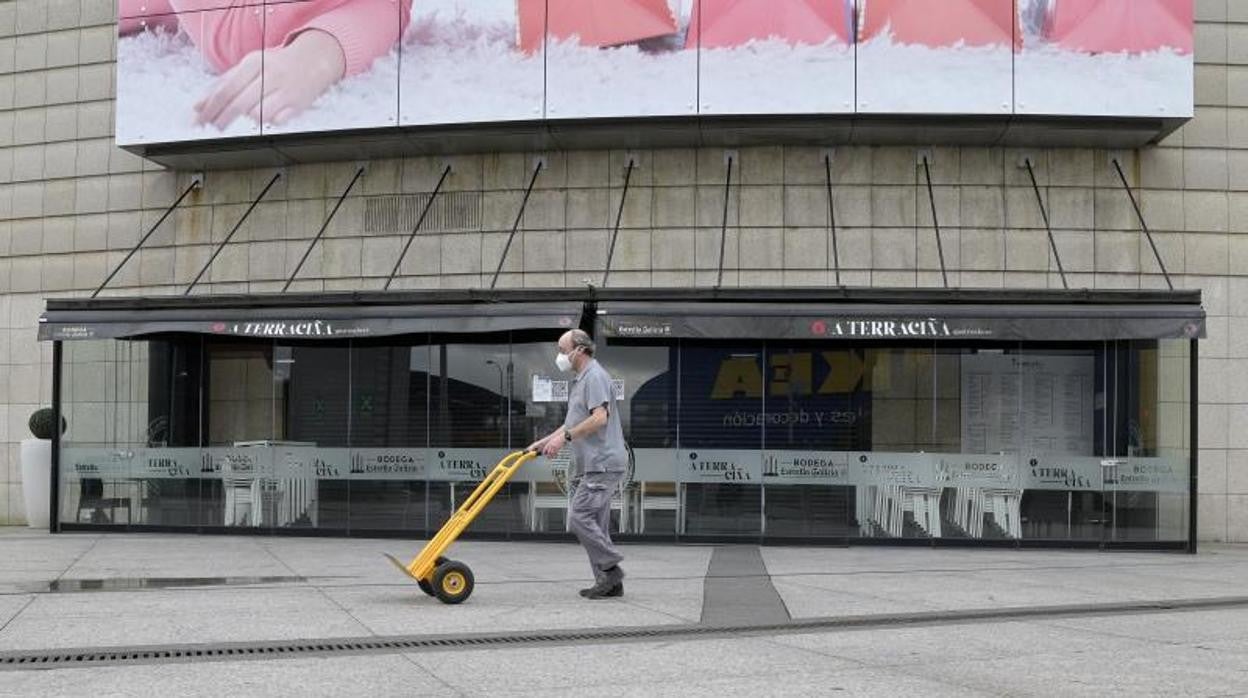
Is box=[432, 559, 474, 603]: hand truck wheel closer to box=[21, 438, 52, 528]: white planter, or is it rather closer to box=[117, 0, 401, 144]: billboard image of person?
box=[117, 0, 401, 144]: billboard image of person

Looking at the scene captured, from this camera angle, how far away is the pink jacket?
16500mm

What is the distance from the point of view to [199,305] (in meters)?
15.6

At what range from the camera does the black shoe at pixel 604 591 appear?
9398mm

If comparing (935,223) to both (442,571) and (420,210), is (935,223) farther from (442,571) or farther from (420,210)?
(442,571)

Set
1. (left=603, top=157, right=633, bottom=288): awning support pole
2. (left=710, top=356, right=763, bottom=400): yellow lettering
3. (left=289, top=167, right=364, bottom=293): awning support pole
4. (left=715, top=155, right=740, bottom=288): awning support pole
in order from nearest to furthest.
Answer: (left=710, top=356, right=763, bottom=400): yellow lettering < (left=715, top=155, right=740, bottom=288): awning support pole < (left=603, top=157, right=633, bottom=288): awning support pole < (left=289, top=167, right=364, bottom=293): awning support pole

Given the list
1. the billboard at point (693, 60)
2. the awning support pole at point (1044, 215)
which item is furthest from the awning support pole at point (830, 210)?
the awning support pole at point (1044, 215)

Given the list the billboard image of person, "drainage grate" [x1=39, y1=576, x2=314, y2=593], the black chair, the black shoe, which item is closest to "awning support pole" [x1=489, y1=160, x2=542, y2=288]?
the billboard image of person

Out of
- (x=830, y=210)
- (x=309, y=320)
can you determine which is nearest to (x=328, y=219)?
(x=309, y=320)

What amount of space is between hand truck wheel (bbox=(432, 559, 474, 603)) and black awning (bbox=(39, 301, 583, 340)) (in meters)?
5.56

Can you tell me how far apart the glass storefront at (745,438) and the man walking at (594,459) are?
189 inches

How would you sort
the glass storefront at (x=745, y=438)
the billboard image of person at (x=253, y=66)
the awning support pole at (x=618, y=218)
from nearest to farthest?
the glass storefront at (x=745, y=438), the awning support pole at (x=618, y=218), the billboard image of person at (x=253, y=66)

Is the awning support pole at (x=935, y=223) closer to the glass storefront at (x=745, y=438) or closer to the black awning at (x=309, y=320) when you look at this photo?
the glass storefront at (x=745, y=438)

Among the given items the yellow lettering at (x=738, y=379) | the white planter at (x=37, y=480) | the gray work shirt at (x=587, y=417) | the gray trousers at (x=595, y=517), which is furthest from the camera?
the white planter at (x=37, y=480)

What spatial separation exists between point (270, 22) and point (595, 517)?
10.4 meters
